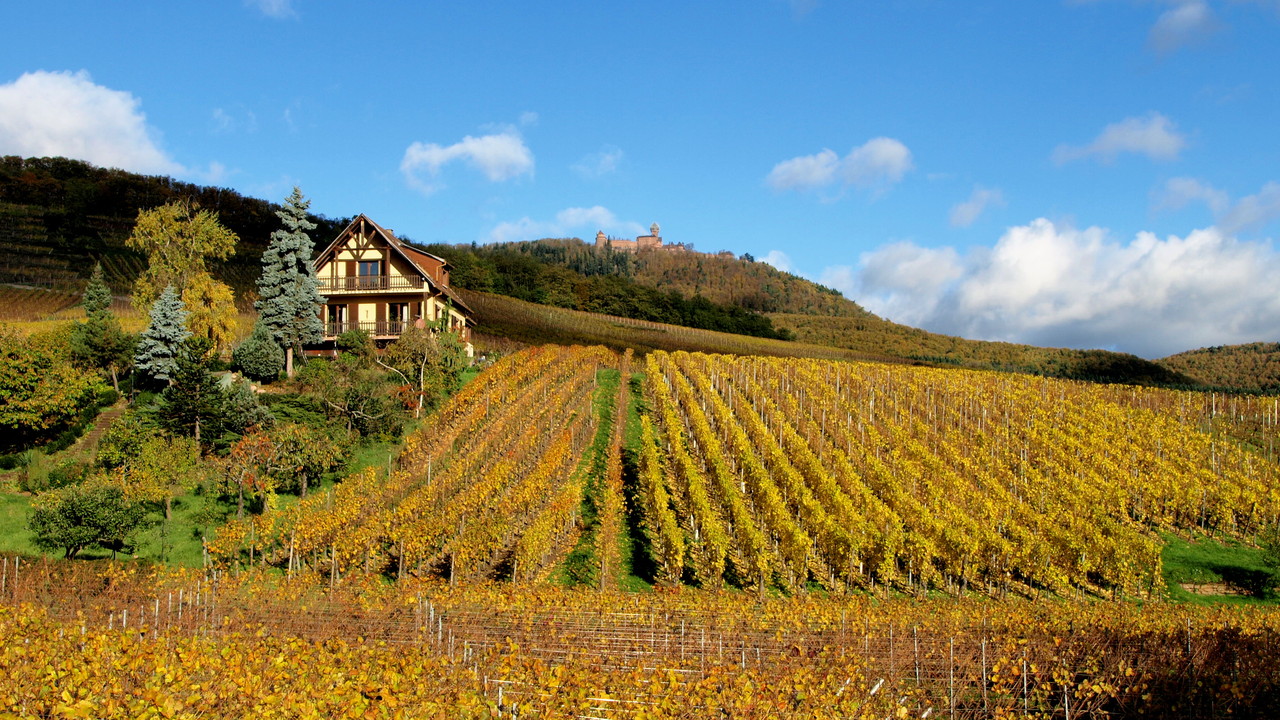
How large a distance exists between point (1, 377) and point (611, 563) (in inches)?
829

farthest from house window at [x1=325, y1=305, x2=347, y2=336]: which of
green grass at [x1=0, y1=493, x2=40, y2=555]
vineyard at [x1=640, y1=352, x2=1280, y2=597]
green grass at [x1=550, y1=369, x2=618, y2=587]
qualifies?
green grass at [x1=0, y1=493, x2=40, y2=555]

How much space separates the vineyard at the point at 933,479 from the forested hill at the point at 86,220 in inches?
1589

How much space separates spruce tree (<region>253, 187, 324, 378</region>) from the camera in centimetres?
3762

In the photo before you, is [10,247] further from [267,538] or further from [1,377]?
[267,538]

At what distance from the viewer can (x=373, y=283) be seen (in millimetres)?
43656

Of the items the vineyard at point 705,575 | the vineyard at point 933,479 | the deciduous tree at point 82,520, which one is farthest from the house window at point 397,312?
the deciduous tree at point 82,520

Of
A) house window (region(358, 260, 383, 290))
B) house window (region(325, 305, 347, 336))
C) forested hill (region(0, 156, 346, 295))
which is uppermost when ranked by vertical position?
forested hill (region(0, 156, 346, 295))

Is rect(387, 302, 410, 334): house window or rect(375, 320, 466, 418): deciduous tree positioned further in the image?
rect(387, 302, 410, 334): house window

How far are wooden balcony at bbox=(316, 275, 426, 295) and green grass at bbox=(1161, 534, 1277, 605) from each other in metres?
35.1

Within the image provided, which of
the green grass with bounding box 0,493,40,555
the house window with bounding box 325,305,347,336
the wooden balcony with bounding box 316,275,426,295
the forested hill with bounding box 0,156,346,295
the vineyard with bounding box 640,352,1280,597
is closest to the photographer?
the green grass with bounding box 0,493,40,555

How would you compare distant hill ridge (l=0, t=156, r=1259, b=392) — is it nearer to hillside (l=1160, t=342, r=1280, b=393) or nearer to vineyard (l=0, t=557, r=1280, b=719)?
hillside (l=1160, t=342, r=1280, b=393)

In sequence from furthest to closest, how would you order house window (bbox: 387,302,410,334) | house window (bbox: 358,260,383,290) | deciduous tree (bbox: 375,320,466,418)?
house window (bbox: 358,260,383,290)
house window (bbox: 387,302,410,334)
deciduous tree (bbox: 375,320,466,418)

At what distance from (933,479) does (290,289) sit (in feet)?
95.0

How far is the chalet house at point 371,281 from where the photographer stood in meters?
43.6
